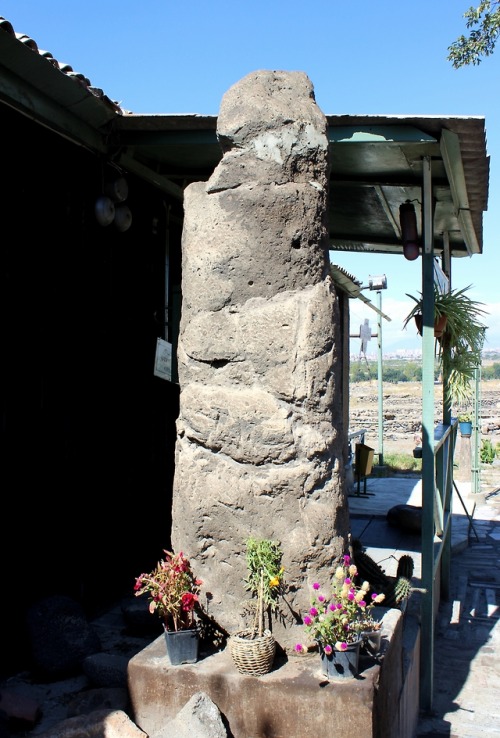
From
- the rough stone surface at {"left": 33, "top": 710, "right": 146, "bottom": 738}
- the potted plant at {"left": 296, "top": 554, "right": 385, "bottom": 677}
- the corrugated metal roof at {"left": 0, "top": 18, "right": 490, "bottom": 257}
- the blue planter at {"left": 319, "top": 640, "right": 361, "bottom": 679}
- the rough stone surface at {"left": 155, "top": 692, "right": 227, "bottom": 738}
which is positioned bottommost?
the rough stone surface at {"left": 33, "top": 710, "right": 146, "bottom": 738}

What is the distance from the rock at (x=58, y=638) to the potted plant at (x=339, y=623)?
1.45 m

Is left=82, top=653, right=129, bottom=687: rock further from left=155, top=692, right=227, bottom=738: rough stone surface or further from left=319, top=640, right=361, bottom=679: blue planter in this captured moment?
left=319, top=640, right=361, bottom=679: blue planter

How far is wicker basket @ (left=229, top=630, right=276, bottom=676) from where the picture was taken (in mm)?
3158

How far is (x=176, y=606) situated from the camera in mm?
3332

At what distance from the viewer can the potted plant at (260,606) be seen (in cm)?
316

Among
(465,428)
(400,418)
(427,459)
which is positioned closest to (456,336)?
(427,459)

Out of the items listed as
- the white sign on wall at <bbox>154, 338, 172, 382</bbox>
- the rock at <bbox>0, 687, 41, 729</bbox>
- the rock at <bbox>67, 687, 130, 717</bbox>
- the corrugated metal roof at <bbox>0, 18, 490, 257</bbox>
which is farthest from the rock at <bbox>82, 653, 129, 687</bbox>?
the corrugated metal roof at <bbox>0, 18, 490, 257</bbox>

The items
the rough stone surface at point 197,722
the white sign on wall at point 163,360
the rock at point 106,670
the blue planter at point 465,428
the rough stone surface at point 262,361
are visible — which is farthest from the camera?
the blue planter at point 465,428

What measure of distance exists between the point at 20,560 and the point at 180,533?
129cm

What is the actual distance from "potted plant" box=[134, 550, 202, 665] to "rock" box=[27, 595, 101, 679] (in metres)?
1.01

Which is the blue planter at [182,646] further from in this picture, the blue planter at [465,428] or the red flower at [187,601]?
the blue planter at [465,428]

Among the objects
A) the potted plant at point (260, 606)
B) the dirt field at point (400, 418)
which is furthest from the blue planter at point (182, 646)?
the dirt field at point (400, 418)

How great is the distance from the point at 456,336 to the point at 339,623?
3407mm

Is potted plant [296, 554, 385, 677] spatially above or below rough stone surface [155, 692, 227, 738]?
above
